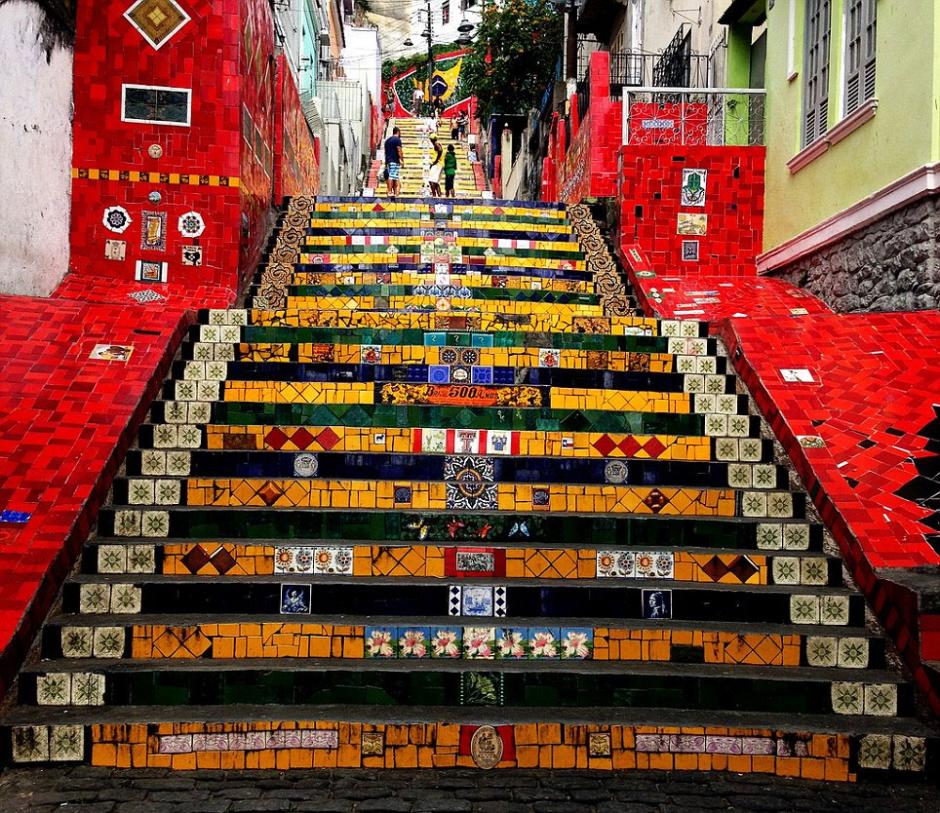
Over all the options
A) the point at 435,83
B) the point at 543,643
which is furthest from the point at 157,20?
the point at 435,83

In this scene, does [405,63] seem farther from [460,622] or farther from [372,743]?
[372,743]

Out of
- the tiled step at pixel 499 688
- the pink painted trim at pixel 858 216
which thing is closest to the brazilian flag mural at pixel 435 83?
the pink painted trim at pixel 858 216

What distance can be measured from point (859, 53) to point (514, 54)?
16.7 m

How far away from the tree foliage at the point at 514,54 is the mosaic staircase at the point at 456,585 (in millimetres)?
18326

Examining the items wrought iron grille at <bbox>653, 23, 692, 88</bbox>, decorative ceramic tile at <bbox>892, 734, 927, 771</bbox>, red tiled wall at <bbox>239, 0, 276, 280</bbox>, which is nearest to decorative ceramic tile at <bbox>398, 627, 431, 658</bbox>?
decorative ceramic tile at <bbox>892, 734, 927, 771</bbox>

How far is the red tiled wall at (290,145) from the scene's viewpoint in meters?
11.0

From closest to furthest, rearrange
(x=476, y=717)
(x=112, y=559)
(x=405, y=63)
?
(x=476, y=717)
(x=112, y=559)
(x=405, y=63)

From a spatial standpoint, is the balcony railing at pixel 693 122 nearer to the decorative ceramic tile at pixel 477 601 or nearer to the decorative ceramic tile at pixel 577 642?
the decorative ceramic tile at pixel 477 601

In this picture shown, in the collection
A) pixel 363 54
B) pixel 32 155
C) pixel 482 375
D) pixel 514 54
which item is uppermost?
pixel 363 54

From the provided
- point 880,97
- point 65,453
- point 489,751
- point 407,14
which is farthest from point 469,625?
point 407,14

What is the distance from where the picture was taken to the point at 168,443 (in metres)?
5.28

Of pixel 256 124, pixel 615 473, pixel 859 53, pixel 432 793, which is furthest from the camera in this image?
pixel 256 124

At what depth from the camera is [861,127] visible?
7.54 meters

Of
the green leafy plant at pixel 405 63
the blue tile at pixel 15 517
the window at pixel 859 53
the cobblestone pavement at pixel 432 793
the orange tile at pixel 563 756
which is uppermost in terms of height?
the green leafy plant at pixel 405 63
